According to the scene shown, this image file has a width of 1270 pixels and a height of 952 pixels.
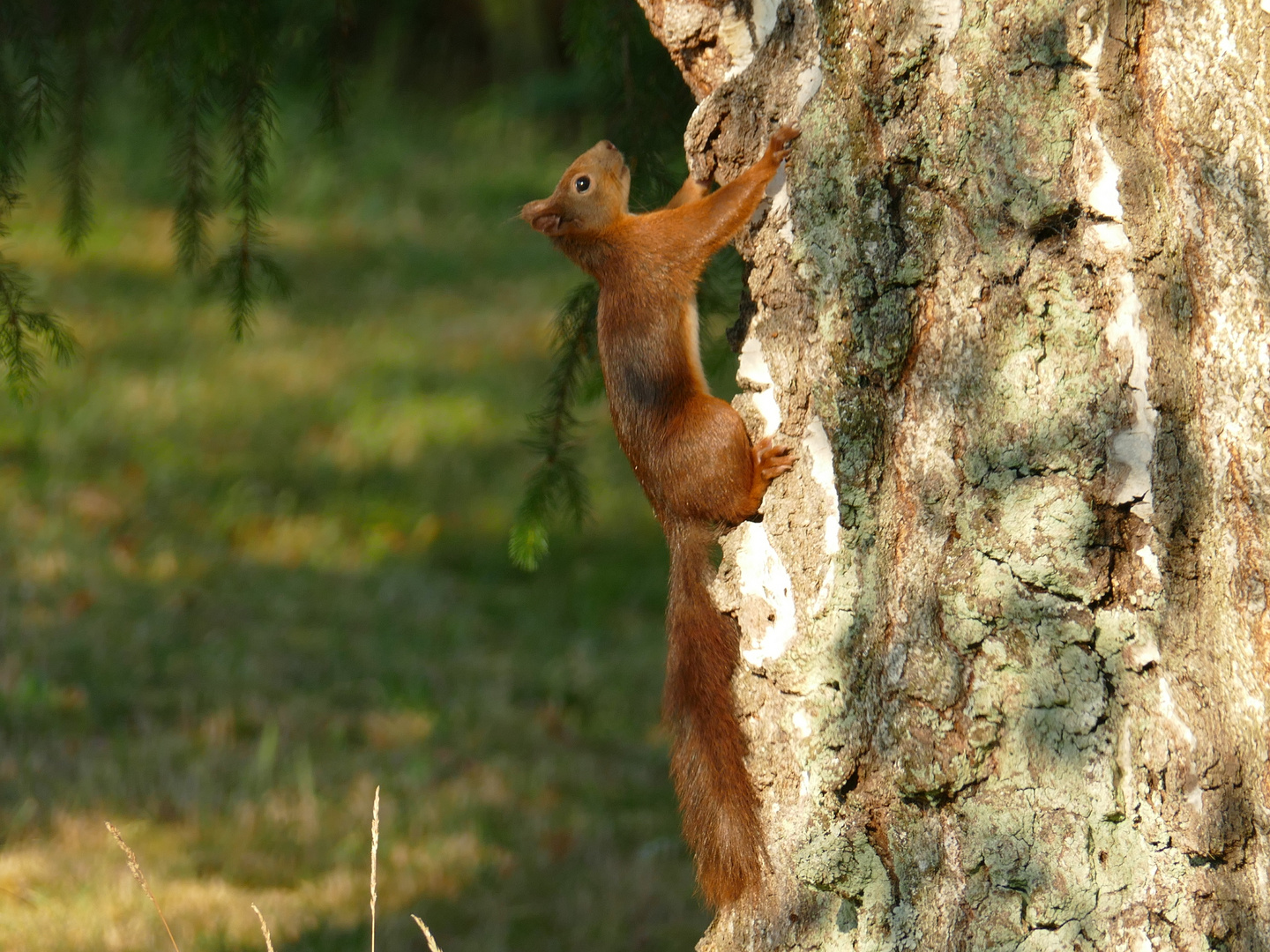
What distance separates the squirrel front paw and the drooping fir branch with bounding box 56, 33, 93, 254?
1784 mm

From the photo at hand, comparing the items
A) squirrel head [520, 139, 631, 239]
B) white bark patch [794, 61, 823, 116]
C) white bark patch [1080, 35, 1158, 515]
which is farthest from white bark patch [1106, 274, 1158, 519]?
squirrel head [520, 139, 631, 239]

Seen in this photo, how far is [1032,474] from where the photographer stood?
1.58m

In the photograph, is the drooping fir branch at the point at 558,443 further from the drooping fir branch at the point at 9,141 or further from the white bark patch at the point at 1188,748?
the white bark patch at the point at 1188,748

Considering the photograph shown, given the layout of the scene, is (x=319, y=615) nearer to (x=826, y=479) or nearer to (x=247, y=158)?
(x=247, y=158)

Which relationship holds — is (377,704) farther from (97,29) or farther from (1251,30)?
(1251,30)

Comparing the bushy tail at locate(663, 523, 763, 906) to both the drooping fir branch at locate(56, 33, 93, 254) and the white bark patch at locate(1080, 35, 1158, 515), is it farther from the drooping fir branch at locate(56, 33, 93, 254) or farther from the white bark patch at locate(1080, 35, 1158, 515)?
the drooping fir branch at locate(56, 33, 93, 254)

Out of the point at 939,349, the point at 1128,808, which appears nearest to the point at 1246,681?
the point at 1128,808

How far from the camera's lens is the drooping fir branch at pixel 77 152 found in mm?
2879

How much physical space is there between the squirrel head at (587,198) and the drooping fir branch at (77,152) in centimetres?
103

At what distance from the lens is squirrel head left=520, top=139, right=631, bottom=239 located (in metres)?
2.55

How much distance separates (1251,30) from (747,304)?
0.73 meters

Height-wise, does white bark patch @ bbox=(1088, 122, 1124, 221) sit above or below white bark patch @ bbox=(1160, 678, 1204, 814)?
above

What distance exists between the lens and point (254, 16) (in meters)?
2.78

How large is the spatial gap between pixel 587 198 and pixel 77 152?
3.94ft
